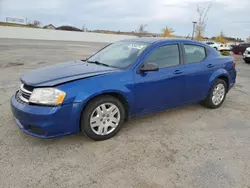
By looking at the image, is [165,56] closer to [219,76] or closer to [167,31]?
[219,76]

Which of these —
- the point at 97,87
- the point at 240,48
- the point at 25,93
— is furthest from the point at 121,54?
the point at 240,48

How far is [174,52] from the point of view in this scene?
4.06 metres

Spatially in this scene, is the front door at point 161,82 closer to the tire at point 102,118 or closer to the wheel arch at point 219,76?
the tire at point 102,118

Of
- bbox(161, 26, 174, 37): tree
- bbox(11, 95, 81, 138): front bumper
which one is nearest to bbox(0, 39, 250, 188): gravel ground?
bbox(11, 95, 81, 138): front bumper

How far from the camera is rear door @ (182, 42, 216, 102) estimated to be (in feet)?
13.7

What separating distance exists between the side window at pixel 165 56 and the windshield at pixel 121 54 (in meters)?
0.21

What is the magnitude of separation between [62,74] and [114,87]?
30.8 inches

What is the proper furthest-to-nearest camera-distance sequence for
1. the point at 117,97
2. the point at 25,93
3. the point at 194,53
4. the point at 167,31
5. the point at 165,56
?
1. the point at 167,31
2. the point at 194,53
3. the point at 165,56
4. the point at 117,97
5. the point at 25,93

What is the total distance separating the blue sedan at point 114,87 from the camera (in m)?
2.93

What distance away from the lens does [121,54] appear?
395cm

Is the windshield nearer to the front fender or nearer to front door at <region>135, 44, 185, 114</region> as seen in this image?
front door at <region>135, 44, 185, 114</region>

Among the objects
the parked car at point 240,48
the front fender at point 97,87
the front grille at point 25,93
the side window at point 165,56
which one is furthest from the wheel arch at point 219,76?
the parked car at point 240,48

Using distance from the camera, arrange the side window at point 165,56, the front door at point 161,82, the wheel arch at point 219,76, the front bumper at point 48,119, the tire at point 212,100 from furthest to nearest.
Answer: the tire at point 212,100
the wheel arch at point 219,76
the side window at point 165,56
the front door at point 161,82
the front bumper at point 48,119

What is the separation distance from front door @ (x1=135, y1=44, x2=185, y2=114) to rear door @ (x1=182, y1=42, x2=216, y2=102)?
17 cm
